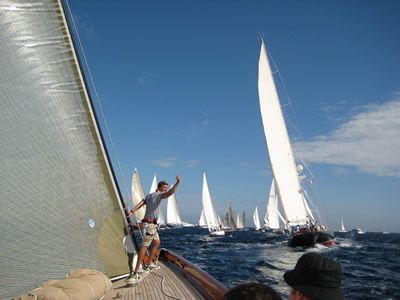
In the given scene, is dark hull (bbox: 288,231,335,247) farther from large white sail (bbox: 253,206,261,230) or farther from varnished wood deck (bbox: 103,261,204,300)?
large white sail (bbox: 253,206,261,230)

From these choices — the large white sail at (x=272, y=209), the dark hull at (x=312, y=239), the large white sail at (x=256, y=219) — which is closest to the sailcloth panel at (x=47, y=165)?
the dark hull at (x=312, y=239)

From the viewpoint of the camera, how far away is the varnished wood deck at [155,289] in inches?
190

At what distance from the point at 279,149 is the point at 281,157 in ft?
3.26

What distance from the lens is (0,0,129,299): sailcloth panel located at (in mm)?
4184

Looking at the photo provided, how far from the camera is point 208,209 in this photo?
76.1 metres

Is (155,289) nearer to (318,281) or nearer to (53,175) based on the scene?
(53,175)

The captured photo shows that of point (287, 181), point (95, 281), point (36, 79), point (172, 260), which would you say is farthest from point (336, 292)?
point (287, 181)

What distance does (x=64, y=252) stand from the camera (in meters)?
4.61

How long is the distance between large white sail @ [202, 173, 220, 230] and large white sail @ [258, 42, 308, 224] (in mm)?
34765

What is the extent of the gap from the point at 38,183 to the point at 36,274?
3.62 ft

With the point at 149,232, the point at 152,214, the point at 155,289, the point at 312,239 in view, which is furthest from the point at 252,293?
the point at 312,239

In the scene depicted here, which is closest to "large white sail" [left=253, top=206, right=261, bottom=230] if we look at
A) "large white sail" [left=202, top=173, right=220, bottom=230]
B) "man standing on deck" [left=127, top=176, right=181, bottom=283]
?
"large white sail" [left=202, top=173, right=220, bottom=230]

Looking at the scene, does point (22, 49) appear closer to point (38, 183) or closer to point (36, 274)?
point (38, 183)

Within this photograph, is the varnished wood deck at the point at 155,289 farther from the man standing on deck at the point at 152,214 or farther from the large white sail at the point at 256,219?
the large white sail at the point at 256,219
